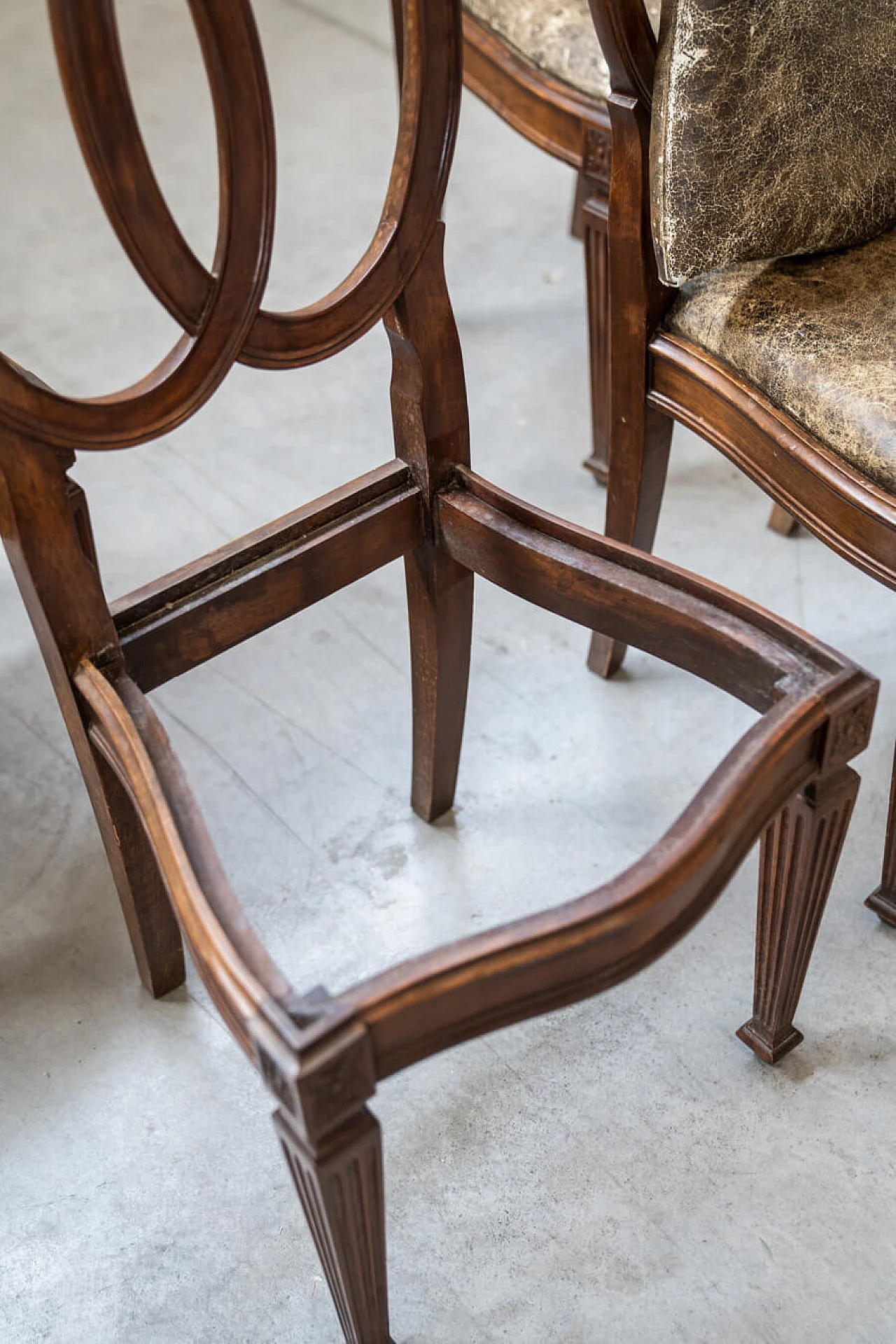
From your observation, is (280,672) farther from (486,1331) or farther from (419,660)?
(486,1331)

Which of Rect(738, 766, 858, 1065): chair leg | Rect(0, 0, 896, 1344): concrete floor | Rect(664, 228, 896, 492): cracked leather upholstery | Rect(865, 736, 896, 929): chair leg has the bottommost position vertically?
Rect(0, 0, 896, 1344): concrete floor

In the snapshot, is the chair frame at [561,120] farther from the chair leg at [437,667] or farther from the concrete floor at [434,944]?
the chair leg at [437,667]

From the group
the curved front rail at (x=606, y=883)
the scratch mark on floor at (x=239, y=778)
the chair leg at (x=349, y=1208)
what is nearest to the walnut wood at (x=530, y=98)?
the curved front rail at (x=606, y=883)

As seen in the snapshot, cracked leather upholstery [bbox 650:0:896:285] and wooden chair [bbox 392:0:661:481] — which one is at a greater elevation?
cracked leather upholstery [bbox 650:0:896:285]

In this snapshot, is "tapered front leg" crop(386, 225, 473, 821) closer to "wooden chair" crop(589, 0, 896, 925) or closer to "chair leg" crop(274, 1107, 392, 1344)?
"wooden chair" crop(589, 0, 896, 925)

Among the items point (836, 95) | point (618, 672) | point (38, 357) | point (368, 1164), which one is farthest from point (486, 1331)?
point (38, 357)

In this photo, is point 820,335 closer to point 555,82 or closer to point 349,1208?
point 555,82

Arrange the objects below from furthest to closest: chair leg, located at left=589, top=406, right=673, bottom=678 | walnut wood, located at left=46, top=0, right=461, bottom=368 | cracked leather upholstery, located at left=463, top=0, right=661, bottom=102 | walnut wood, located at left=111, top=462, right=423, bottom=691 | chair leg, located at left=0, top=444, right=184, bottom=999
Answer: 1. cracked leather upholstery, located at left=463, top=0, right=661, bottom=102
2. chair leg, located at left=589, top=406, right=673, bottom=678
3. walnut wood, located at left=111, top=462, right=423, bottom=691
4. chair leg, located at left=0, top=444, right=184, bottom=999
5. walnut wood, located at left=46, top=0, right=461, bottom=368

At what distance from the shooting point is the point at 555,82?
146cm

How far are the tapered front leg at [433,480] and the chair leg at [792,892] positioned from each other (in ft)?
1.12

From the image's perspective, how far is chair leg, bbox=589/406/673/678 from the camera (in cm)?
132

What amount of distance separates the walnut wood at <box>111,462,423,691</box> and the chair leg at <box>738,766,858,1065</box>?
1.24 ft

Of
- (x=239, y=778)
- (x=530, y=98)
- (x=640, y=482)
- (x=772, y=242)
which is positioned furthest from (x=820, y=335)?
(x=239, y=778)

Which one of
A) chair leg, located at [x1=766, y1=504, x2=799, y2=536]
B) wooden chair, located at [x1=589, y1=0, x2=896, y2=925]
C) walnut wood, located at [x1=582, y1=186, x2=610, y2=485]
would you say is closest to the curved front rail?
wooden chair, located at [x1=589, y1=0, x2=896, y2=925]
